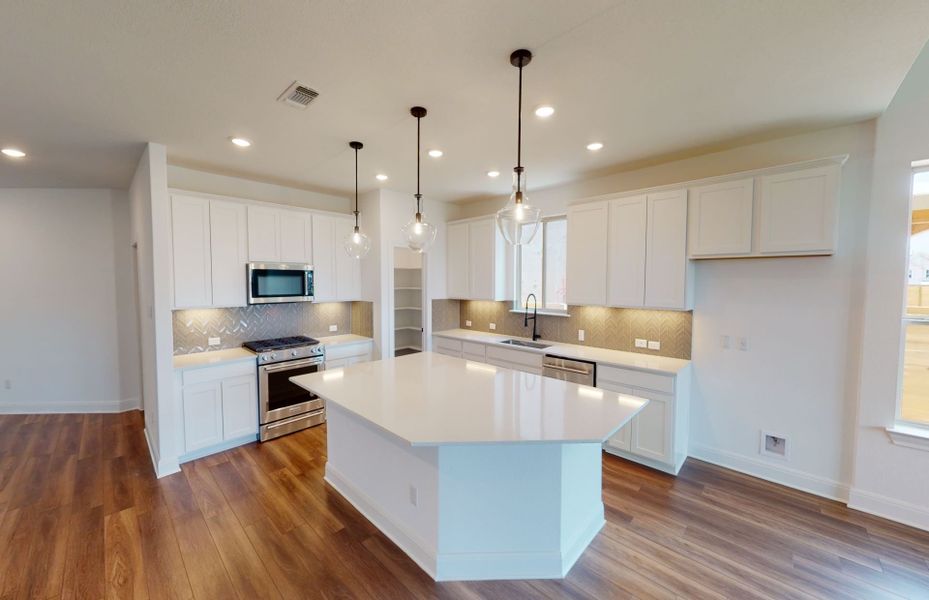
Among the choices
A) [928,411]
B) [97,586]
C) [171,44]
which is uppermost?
[171,44]

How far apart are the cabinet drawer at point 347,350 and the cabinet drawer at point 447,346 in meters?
0.89

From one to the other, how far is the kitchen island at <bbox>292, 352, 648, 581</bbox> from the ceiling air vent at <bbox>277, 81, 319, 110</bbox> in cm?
184

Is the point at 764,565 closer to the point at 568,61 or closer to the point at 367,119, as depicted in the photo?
the point at 568,61

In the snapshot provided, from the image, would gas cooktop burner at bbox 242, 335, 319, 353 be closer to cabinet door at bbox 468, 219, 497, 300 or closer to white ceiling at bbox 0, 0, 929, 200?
white ceiling at bbox 0, 0, 929, 200

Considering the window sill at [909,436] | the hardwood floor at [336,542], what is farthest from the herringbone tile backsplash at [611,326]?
the window sill at [909,436]

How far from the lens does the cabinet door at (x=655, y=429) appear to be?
10.3ft

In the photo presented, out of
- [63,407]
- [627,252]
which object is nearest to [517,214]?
[627,252]

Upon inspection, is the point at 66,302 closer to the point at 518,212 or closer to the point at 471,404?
the point at 471,404

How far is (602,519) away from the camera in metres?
2.55

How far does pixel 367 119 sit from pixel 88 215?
443 cm

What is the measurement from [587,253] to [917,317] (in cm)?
231

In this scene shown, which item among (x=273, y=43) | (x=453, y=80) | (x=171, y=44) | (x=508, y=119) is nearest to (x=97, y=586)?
(x=171, y=44)

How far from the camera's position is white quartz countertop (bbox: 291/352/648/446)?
5.82 ft

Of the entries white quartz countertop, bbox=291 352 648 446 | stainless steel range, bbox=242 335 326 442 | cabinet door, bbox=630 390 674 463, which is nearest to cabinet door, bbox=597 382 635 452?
cabinet door, bbox=630 390 674 463
